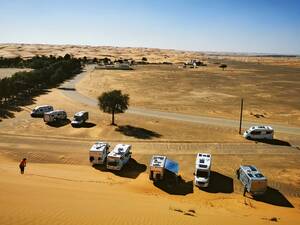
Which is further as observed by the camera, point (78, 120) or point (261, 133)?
point (78, 120)

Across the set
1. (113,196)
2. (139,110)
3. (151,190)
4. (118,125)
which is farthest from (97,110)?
(113,196)

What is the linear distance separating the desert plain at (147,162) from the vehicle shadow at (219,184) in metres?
0.17

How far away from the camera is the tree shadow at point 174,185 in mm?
29962

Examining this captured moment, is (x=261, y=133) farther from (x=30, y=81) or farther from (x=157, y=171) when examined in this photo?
(x=30, y=81)

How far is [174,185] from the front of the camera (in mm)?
31203

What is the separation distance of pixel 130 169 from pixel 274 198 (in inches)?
513

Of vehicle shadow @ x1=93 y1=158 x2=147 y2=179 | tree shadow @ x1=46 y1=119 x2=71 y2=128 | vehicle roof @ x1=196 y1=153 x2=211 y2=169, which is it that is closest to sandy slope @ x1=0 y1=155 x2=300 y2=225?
vehicle shadow @ x1=93 y1=158 x2=147 y2=179

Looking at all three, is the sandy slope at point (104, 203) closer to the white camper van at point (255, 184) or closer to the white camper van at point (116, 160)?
the white camper van at point (116, 160)

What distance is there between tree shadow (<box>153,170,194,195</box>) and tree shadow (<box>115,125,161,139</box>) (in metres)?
13.7

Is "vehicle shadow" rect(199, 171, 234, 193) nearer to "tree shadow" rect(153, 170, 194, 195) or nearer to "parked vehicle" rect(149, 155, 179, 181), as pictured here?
"tree shadow" rect(153, 170, 194, 195)

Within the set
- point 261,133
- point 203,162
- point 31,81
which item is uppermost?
point 31,81

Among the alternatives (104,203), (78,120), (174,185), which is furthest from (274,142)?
(104,203)

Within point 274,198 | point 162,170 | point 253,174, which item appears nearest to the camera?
point 274,198

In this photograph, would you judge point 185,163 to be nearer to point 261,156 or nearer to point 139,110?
point 261,156
